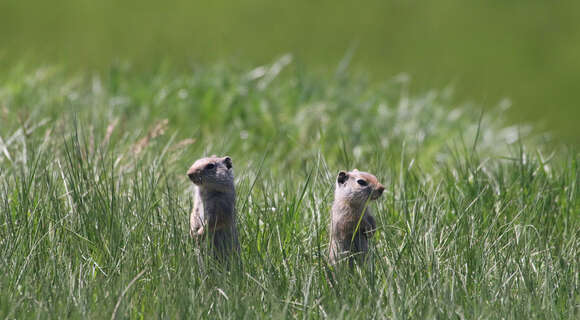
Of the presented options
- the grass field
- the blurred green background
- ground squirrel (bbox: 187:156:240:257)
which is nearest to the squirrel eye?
the grass field

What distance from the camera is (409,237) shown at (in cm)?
332

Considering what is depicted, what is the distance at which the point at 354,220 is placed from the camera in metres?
3.18

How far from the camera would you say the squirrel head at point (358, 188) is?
10.4ft

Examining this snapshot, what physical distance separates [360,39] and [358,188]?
17.8 feet

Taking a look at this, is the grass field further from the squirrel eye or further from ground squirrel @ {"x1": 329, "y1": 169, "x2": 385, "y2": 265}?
the squirrel eye

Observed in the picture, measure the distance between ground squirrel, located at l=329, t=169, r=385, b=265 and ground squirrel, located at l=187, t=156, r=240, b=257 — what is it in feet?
1.40

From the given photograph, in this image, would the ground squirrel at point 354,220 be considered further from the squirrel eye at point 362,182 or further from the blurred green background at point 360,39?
the blurred green background at point 360,39

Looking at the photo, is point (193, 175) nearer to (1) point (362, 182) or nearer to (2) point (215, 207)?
(2) point (215, 207)

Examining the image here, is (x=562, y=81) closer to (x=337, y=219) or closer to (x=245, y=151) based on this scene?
(x=245, y=151)

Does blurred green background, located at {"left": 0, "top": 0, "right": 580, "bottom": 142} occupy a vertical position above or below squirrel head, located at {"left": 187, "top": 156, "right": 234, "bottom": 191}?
above

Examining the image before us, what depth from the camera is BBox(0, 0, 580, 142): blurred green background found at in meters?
8.03

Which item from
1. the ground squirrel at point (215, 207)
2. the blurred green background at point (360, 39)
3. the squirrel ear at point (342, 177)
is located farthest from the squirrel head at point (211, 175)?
the blurred green background at point (360, 39)

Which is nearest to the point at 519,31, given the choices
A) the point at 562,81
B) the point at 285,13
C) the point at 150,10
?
the point at 562,81

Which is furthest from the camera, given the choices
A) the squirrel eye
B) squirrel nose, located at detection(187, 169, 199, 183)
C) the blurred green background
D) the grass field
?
the blurred green background
